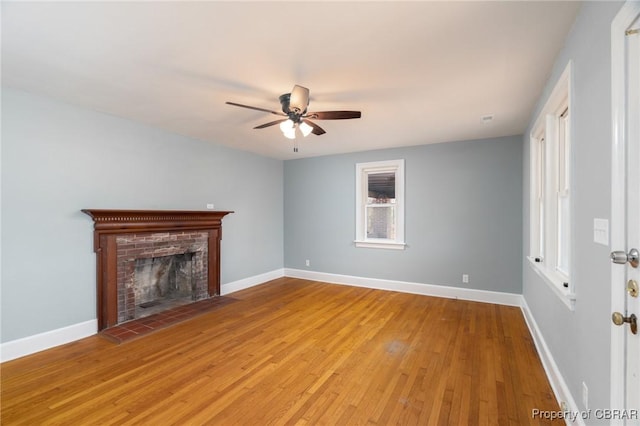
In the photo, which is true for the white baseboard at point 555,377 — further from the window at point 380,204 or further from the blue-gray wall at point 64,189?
the blue-gray wall at point 64,189

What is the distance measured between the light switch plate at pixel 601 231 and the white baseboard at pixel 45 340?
4.45m

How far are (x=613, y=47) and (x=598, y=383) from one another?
156 cm

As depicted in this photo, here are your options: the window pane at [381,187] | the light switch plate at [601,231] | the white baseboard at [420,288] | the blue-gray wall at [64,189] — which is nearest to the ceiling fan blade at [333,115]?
the light switch plate at [601,231]

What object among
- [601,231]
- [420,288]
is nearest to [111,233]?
[601,231]

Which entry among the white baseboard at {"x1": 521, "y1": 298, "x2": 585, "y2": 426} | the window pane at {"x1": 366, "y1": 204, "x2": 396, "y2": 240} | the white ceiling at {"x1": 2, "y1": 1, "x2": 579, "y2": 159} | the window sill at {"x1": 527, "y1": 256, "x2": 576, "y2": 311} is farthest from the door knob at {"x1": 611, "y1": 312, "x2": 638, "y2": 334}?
the window pane at {"x1": 366, "y1": 204, "x2": 396, "y2": 240}

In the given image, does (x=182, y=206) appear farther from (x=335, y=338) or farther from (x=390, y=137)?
(x=390, y=137)

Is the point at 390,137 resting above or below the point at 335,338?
above

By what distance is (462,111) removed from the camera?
3139 mm

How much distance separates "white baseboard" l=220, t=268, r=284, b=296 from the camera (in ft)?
15.3

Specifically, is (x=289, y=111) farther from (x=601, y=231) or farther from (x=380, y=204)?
(x=380, y=204)

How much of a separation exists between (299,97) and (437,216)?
3.30 m

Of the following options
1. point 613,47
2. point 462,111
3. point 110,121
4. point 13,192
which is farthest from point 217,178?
point 613,47

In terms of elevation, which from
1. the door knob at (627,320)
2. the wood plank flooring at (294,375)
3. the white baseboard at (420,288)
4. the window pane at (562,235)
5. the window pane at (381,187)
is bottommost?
the wood plank flooring at (294,375)

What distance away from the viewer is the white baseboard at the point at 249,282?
4664 mm
